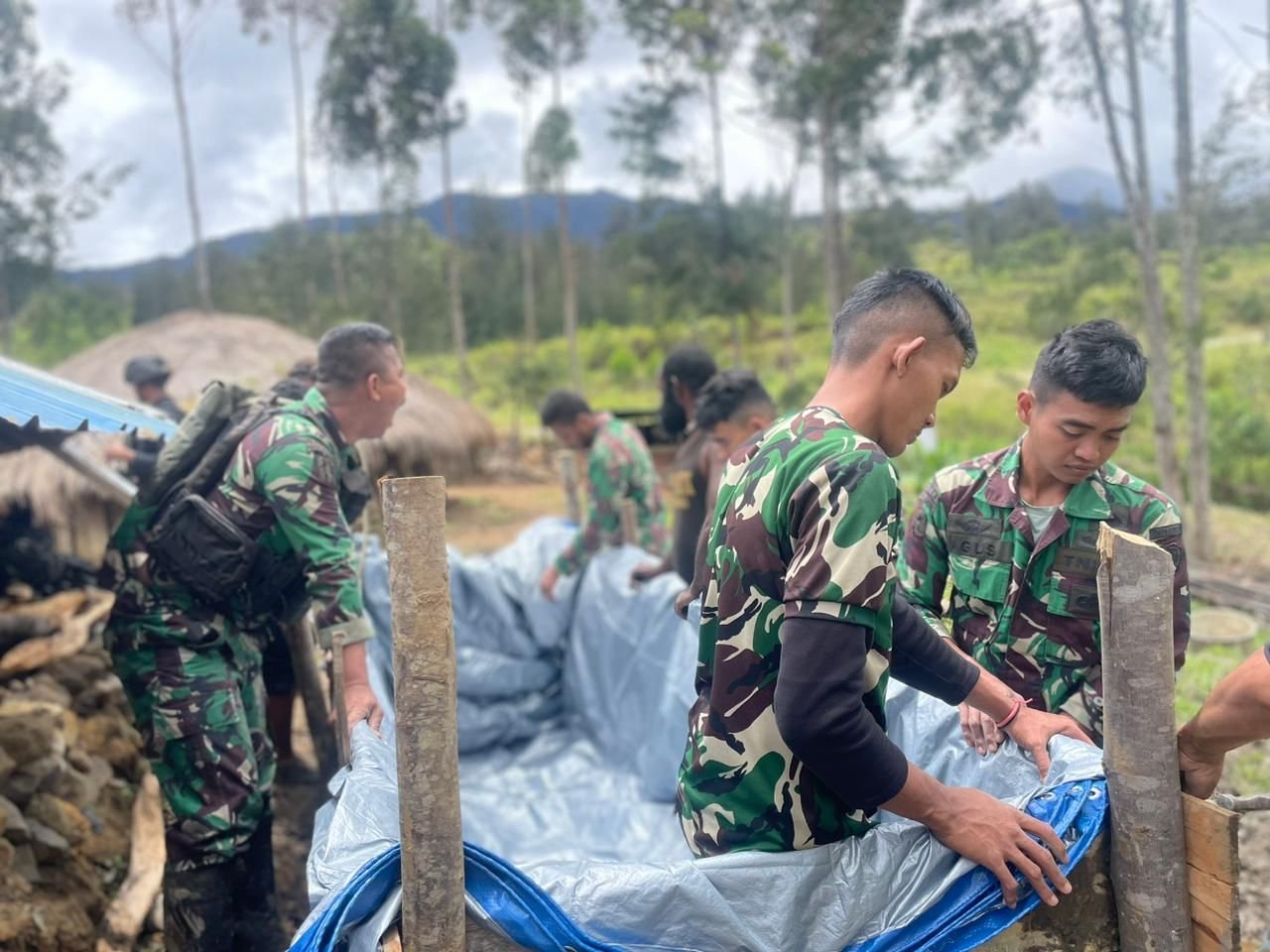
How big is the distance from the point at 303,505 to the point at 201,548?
35 cm

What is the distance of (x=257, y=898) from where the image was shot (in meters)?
2.83

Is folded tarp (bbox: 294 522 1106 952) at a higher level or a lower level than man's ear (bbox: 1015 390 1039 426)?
lower

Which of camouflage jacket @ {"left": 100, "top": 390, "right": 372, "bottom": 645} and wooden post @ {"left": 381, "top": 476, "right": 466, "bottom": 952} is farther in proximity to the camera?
camouflage jacket @ {"left": 100, "top": 390, "right": 372, "bottom": 645}

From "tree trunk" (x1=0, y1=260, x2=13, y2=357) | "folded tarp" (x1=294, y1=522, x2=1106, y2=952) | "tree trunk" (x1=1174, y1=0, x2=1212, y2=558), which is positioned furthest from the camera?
"tree trunk" (x1=0, y1=260, x2=13, y2=357)

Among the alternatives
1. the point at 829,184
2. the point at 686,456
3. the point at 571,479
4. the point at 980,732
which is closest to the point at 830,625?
the point at 980,732

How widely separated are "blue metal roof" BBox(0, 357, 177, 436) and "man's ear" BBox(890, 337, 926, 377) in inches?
81.2

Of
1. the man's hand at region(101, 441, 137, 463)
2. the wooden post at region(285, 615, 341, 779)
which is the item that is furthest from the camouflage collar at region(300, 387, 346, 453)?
the man's hand at region(101, 441, 137, 463)

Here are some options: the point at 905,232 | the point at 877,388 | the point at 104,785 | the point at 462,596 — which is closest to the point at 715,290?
the point at 905,232

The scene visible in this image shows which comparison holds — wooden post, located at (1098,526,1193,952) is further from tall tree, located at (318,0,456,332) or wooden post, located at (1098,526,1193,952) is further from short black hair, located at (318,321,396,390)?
tall tree, located at (318,0,456,332)

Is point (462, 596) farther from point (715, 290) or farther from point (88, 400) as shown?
point (715, 290)

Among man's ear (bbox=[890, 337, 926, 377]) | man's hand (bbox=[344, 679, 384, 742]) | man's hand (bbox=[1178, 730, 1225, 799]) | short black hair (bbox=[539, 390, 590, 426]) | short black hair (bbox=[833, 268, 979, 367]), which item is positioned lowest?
man's hand (bbox=[344, 679, 384, 742])

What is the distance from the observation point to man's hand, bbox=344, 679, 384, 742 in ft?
7.91

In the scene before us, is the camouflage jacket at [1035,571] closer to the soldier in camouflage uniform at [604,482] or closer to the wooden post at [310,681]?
the wooden post at [310,681]

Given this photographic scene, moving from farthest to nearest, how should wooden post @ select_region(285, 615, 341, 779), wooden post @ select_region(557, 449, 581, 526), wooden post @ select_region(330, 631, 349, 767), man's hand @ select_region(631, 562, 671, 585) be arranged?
wooden post @ select_region(557, 449, 581, 526), man's hand @ select_region(631, 562, 671, 585), wooden post @ select_region(285, 615, 341, 779), wooden post @ select_region(330, 631, 349, 767)
